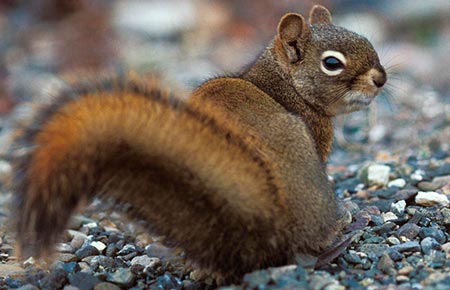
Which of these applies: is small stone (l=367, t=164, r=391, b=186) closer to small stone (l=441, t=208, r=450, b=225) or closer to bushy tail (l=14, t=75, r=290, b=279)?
small stone (l=441, t=208, r=450, b=225)

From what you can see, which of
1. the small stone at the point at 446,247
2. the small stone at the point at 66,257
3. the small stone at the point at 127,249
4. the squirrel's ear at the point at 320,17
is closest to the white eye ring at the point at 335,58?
the squirrel's ear at the point at 320,17

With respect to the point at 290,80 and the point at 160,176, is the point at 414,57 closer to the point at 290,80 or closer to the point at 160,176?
the point at 290,80

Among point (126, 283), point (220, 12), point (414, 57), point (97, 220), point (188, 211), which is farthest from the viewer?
point (220, 12)

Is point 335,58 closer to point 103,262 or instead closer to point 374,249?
point 374,249

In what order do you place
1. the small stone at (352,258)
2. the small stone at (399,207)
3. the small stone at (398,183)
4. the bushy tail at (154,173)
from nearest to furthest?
1. the bushy tail at (154,173)
2. the small stone at (352,258)
3. the small stone at (399,207)
4. the small stone at (398,183)

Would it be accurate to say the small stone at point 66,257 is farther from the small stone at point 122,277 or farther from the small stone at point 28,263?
the small stone at point 122,277

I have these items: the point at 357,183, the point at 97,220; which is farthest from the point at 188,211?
the point at 357,183
